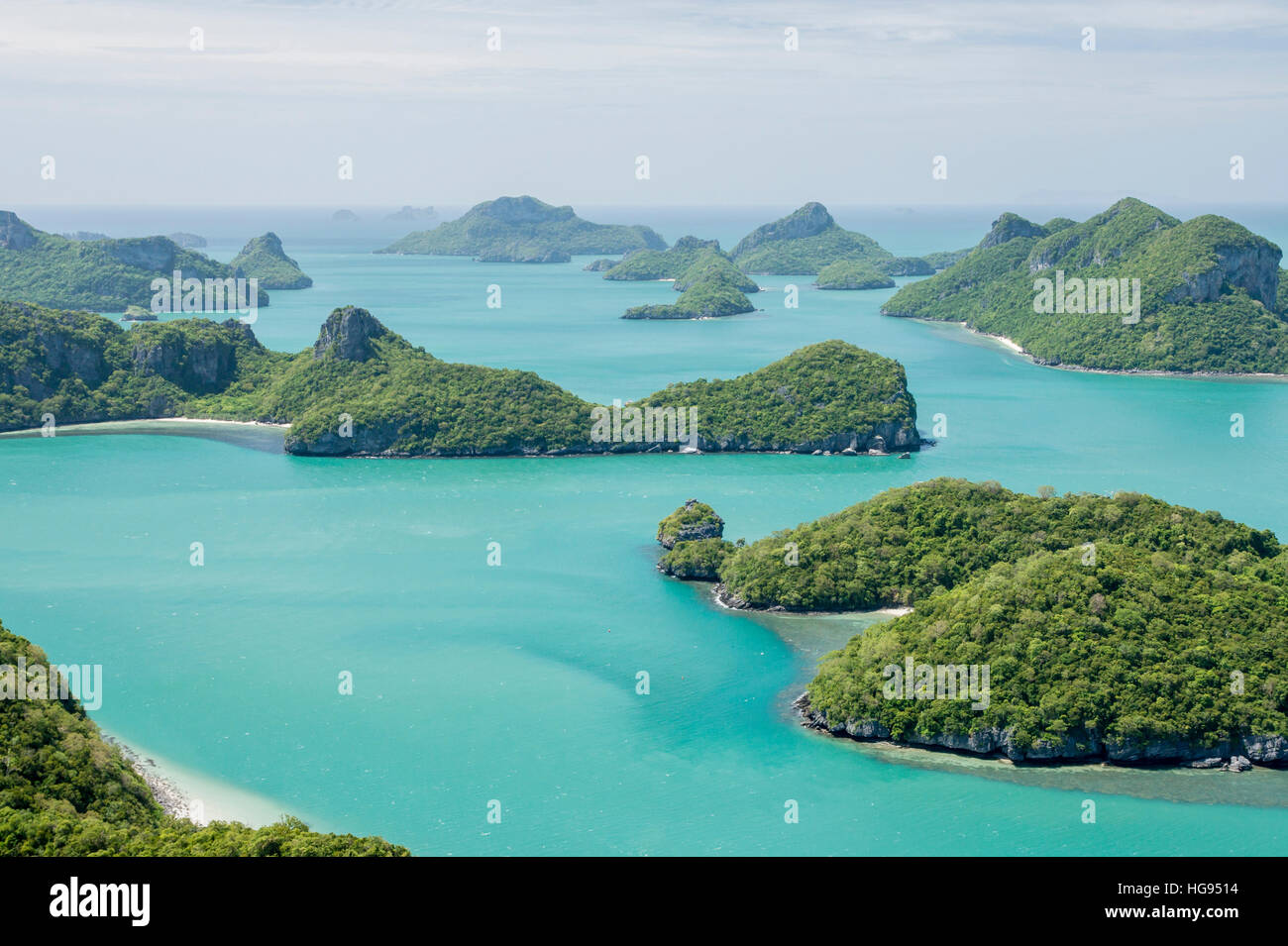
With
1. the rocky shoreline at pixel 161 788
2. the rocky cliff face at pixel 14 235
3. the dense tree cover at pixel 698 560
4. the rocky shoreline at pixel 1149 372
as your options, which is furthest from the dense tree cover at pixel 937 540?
the rocky cliff face at pixel 14 235

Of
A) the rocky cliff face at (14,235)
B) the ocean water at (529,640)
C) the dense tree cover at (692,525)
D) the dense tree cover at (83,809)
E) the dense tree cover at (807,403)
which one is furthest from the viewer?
the rocky cliff face at (14,235)

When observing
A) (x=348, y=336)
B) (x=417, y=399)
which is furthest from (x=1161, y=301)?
(x=348, y=336)

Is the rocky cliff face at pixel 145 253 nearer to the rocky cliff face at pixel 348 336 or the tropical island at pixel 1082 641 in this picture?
the rocky cliff face at pixel 348 336

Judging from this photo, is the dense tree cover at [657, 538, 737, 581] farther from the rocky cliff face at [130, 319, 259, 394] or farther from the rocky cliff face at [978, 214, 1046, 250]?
the rocky cliff face at [978, 214, 1046, 250]

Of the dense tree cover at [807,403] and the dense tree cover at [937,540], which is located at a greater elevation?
the dense tree cover at [807,403]

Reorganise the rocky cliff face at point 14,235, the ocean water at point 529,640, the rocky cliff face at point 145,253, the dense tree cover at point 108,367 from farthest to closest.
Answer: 1. the rocky cliff face at point 14,235
2. the rocky cliff face at point 145,253
3. the dense tree cover at point 108,367
4. the ocean water at point 529,640

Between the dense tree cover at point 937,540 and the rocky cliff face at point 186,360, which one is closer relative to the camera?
the dense tree cover at point 937,540

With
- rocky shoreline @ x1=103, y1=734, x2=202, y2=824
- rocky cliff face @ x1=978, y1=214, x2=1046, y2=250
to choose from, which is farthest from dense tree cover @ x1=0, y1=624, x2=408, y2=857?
rocky cliff face @ x1=978, y1=214, x2=1046, y2=250
